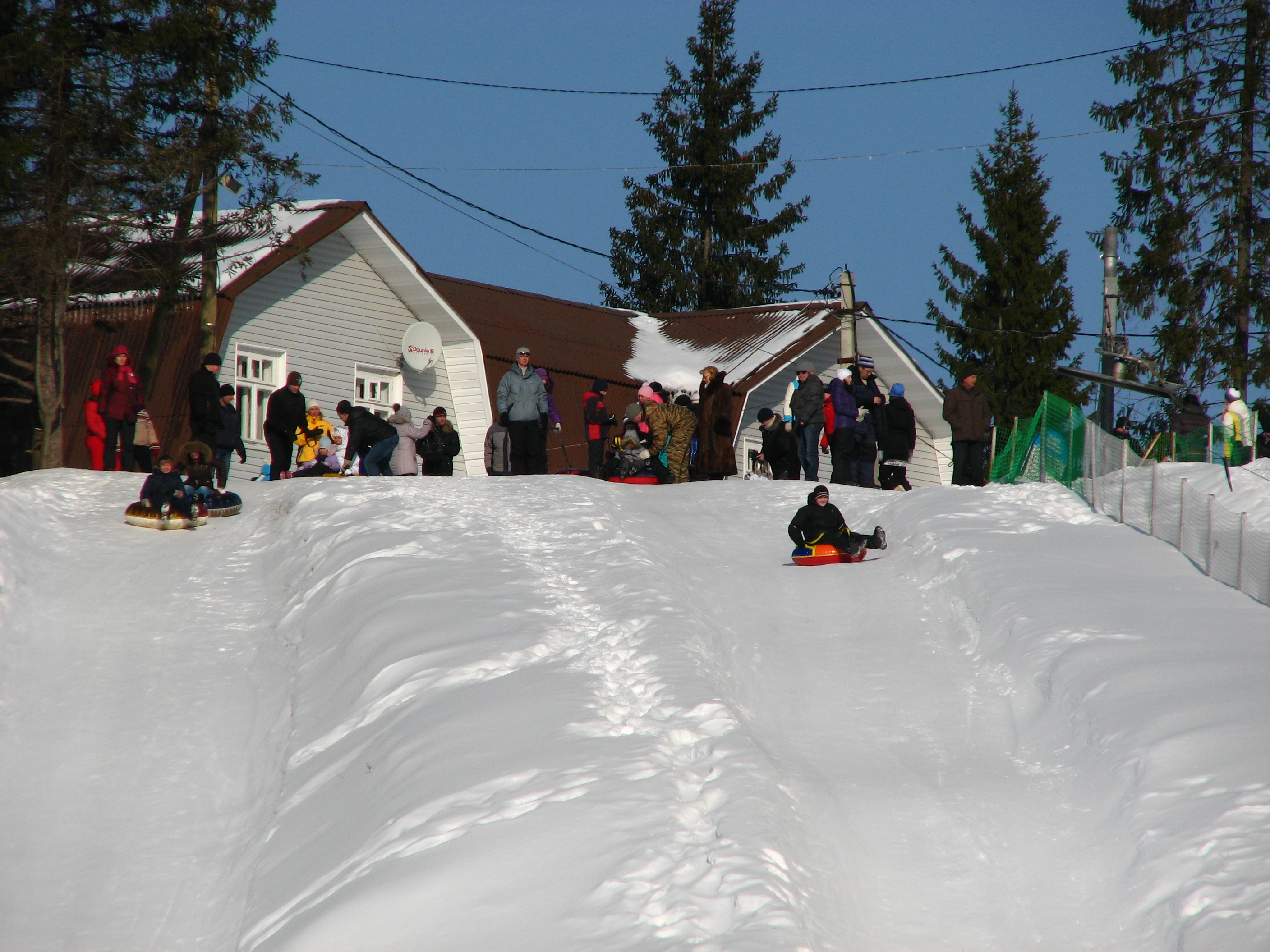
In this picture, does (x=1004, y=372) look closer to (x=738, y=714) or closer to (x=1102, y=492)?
(x=1102, y=492)

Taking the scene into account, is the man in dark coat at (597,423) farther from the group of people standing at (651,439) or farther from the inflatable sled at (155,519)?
the inflatable sled at (155,519)

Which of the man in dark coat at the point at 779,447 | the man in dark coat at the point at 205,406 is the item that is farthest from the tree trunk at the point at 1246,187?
the man in dark coat at the point at 205,406

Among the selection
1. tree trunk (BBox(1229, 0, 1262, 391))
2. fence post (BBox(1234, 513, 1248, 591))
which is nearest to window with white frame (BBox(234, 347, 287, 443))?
fence post (BBox(1234, 513, 1248, 591))

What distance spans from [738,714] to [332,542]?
5671 mm

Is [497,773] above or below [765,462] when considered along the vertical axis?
below

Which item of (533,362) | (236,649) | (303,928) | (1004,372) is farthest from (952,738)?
(1004,372)

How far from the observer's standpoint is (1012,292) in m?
44.9

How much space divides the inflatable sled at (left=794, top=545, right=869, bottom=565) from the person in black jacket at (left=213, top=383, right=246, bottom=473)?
784 cm

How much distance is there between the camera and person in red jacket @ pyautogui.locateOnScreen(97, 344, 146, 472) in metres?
17.5

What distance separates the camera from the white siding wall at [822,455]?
29.5 meters

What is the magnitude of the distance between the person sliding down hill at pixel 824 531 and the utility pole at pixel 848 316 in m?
10.8

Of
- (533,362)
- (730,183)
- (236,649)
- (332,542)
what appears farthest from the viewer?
(730,183)

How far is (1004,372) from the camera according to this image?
43.2 meters

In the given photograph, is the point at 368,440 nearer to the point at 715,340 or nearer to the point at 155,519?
the point at 155,519
